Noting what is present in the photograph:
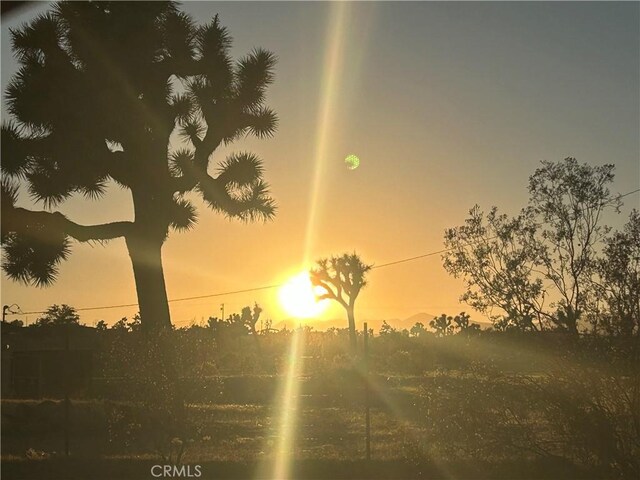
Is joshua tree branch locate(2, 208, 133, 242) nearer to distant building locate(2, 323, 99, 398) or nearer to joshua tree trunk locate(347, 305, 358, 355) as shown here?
distant building locate(2, 323, 99, 398)

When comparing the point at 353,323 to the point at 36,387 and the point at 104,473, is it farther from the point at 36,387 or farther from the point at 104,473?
the point at 104,473

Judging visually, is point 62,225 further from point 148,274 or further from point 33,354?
point 33,354

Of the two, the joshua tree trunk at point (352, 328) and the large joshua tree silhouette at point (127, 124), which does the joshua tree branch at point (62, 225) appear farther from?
the joshua tree trunk at point (352, 328)

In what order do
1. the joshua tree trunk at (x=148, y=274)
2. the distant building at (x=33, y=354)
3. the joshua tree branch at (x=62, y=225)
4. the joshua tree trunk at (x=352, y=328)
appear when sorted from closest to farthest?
the joshua tree branch at (x=62, y=225), the joshua tree trunk at (x=148, y=274), the distant building at (x=33, y=354), the joshua tree trunk at (x=352, y=328)

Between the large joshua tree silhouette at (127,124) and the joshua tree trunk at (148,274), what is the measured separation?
21 millimetres

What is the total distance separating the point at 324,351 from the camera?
126 ft

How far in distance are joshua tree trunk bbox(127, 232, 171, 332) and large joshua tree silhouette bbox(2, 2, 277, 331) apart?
0.02 m

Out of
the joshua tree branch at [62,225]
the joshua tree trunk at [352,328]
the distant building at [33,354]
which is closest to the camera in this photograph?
the joshua tree branch at [62,225]

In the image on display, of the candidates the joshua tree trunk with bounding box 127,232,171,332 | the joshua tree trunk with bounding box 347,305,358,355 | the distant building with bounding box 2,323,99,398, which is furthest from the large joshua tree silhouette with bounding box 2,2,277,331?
the joshua tree trunk with bounding box 347,305,358,355

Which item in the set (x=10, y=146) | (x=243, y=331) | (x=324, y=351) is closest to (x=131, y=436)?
(x=10, y=146)

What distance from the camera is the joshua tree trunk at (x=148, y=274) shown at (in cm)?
1566

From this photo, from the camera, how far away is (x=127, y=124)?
14781 millimetres

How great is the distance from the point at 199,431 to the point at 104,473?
5.64 feet

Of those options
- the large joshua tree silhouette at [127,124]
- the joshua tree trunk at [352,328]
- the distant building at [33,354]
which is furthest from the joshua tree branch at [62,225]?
the joshua tree trunk at [352,328]
